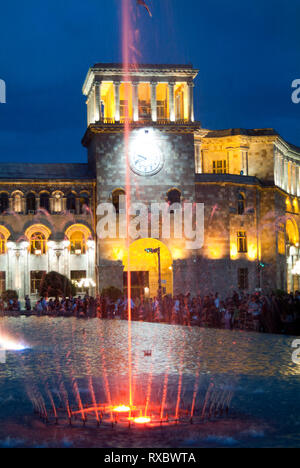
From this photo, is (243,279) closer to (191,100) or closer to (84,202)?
(84,202)

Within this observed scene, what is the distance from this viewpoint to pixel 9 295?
44406 millimetres

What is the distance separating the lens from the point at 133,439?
9594 millimetres

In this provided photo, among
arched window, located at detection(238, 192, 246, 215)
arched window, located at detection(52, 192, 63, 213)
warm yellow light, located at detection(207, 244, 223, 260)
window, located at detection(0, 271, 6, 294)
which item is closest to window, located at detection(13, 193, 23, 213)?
arched window, located at detection(52, 192, 63, 213)

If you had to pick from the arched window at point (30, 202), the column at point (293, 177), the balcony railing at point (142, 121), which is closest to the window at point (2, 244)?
the arched window at point (30, 202)

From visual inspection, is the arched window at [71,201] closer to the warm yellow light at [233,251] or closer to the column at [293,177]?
the warm yellow light at [233,251]

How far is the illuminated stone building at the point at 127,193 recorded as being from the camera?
47.9 metres

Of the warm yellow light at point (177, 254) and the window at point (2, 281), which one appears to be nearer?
the window at point (2, 281)

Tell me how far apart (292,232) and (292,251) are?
1834 mm

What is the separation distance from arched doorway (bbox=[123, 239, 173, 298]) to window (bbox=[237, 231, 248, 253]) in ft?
19.1

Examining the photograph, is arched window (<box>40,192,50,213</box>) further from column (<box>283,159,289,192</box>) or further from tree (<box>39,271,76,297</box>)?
column (<box>283,159,289,192</box>)

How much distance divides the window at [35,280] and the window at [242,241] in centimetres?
1451

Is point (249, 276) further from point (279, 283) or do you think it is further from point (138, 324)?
point (138, 324)
